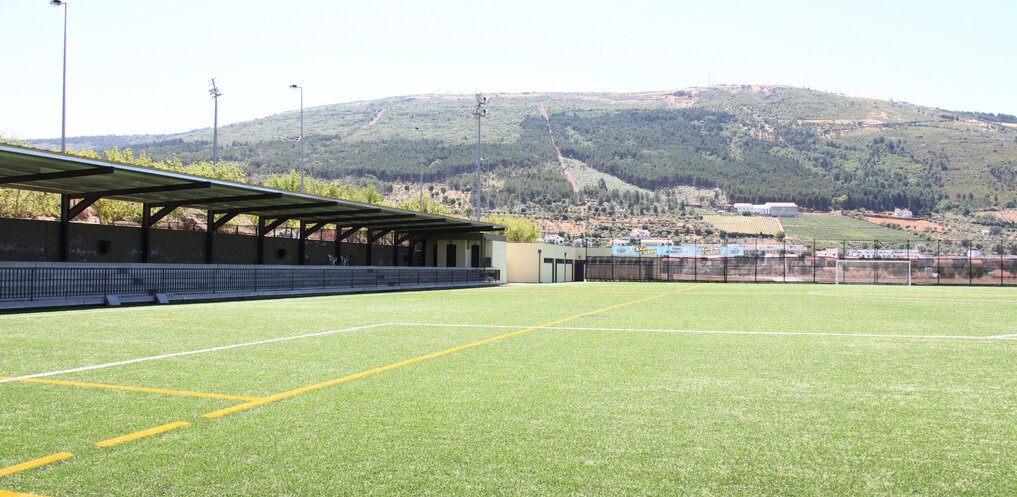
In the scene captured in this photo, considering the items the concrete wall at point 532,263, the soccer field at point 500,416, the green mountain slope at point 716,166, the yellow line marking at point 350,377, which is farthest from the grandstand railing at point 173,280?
the green mountain slope at point 716,166

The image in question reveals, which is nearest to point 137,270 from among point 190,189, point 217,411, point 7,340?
point 190,189

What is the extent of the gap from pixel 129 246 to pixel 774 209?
132 meters

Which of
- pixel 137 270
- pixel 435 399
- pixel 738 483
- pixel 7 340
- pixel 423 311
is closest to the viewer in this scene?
pixel 738 483

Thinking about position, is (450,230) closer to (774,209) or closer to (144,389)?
(144,389)

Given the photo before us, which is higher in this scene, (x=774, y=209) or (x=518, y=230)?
(x=774, y=209)

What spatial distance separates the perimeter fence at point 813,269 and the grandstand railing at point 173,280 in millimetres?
34380

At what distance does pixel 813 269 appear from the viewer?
2500 inches

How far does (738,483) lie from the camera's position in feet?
13.2

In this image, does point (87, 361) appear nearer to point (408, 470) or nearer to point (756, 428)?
point (408, 470)

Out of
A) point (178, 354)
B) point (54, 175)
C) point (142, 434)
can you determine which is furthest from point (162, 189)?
point (142, 434)

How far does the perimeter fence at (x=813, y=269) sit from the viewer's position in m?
58.8

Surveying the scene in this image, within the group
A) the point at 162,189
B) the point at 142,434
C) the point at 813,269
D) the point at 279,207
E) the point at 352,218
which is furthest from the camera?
the point at 813,269

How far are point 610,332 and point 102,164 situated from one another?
13.7 m

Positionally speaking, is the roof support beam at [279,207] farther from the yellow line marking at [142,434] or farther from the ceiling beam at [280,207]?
the yellow line marking at [142,434]
